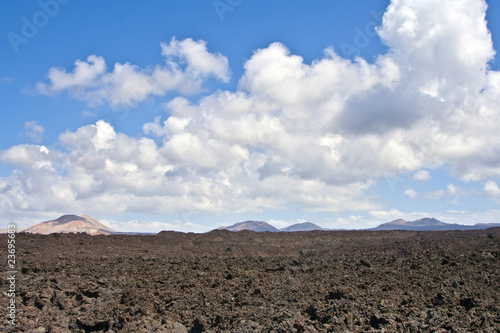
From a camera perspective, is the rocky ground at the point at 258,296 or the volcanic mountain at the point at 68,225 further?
the volcanic mountain at the point at 68,225

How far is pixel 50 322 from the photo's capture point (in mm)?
10359

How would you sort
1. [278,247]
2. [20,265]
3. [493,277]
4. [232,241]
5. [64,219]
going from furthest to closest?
1. [64,219]
2. [232,241]
3. [278,247]
4. [20,265]
5. [493,277]

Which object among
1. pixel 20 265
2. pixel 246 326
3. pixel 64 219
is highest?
pixel 64 219

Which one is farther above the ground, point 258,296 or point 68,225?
point 68,225

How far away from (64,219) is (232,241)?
39.1 metres

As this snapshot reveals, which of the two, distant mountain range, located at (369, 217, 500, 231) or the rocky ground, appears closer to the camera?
the rocky ground

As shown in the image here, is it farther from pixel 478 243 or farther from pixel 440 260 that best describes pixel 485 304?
pixel 478 243

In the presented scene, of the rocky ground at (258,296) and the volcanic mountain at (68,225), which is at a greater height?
the volcanic mountain at (68,225)

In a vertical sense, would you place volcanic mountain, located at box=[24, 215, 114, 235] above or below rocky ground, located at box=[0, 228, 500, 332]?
above

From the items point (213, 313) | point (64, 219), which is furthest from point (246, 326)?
point (64, 219)

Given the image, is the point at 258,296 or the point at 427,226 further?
the point at 427,226

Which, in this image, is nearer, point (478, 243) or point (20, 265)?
point (20, 265)

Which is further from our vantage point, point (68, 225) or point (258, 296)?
point (68, 225)

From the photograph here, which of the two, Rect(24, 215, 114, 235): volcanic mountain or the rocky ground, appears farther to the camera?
Rect(24, 215, 114, 235): volcanic mountain
